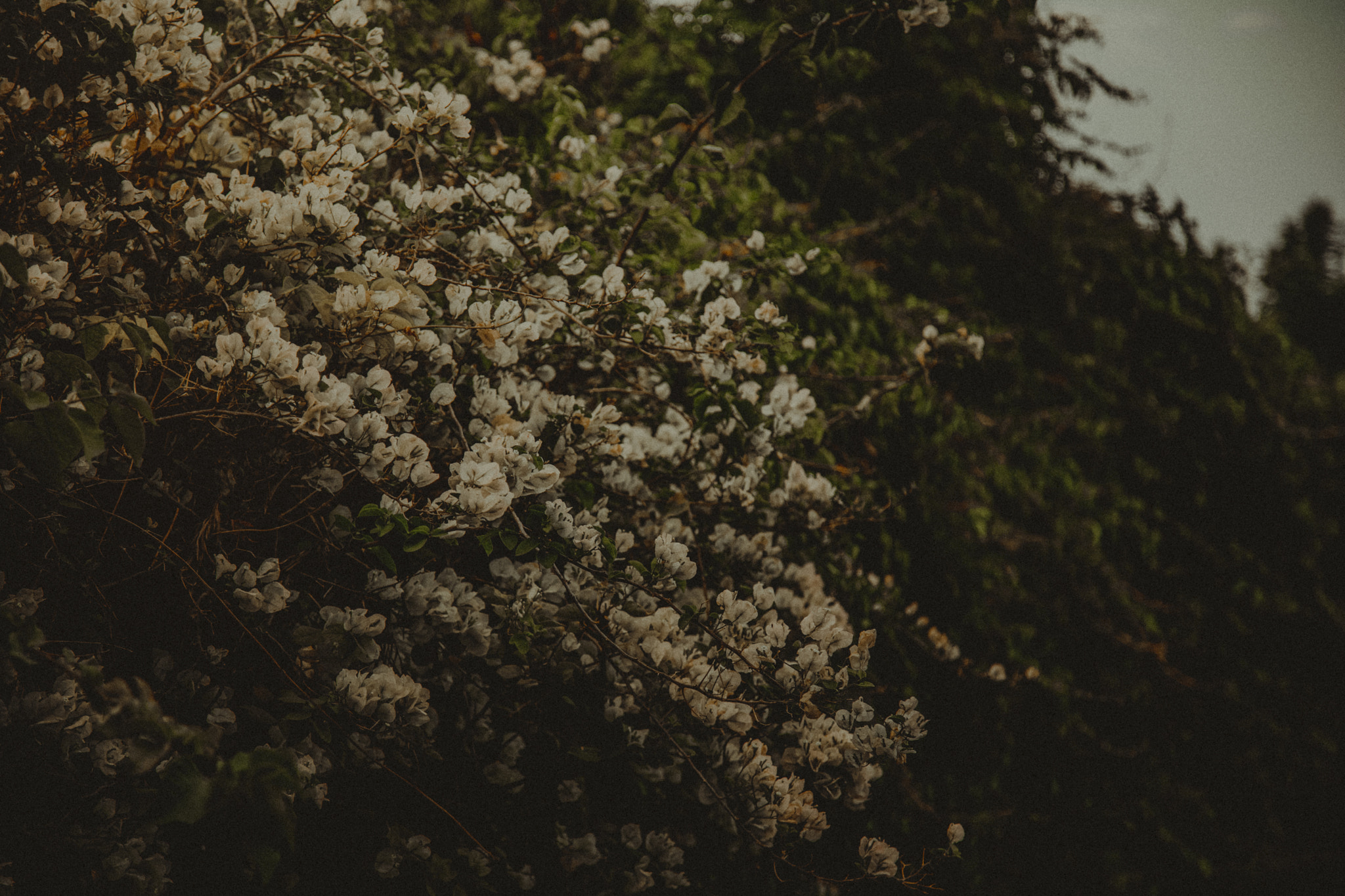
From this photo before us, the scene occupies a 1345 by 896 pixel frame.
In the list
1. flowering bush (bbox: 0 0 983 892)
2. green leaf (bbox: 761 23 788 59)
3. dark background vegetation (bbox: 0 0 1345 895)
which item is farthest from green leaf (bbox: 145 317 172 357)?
dark background vegetation (bbox: 0 0 1345 895)

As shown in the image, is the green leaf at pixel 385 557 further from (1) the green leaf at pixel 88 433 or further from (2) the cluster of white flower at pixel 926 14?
(2) the cluster of white flower at pixel 926 14

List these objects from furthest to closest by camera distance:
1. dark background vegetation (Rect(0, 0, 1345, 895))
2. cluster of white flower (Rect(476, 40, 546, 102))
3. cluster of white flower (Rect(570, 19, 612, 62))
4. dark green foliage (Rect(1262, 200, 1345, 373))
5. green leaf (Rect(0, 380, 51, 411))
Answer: dark green foliage (Rect(1262, 200, 1345, 373)), dark background vegetation (Rect(0, 0, 1345, 895)), cluster of white flower (Rect(570, 19, 612, 62)), cluster of white flower (Rect(476, 40, 546, 102)), green leaf (Rect(0, 380, 51, 411))

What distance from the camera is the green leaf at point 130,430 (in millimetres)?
978

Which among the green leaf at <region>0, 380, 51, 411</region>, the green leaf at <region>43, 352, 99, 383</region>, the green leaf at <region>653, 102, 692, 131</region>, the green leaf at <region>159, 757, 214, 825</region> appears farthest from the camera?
the green leaf at <region>653, 102, 692, 131</region>

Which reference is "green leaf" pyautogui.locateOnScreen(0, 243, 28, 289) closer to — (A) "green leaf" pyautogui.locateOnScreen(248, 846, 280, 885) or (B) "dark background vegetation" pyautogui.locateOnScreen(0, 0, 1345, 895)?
(A) "green leaf" pyautogui.locateOnScreen(248, 846, 280, 885)

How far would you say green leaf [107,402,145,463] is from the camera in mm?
978

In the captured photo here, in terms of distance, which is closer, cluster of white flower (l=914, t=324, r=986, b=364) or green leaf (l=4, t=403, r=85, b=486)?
green leaf (l=4, t=403, r=85, b=486)

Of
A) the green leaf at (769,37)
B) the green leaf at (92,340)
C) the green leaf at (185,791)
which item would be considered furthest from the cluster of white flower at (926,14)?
the green leaf at (185,791)

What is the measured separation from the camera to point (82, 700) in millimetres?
1208

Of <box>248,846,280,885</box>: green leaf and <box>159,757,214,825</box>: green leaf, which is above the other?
<box>159,757,214,825</box>: green leaf

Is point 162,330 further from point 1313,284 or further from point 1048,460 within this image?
point 1313,284

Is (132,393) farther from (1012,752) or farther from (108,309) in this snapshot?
(1012,752)

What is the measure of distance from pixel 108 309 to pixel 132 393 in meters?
0.39

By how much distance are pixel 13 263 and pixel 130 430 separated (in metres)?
0.27
